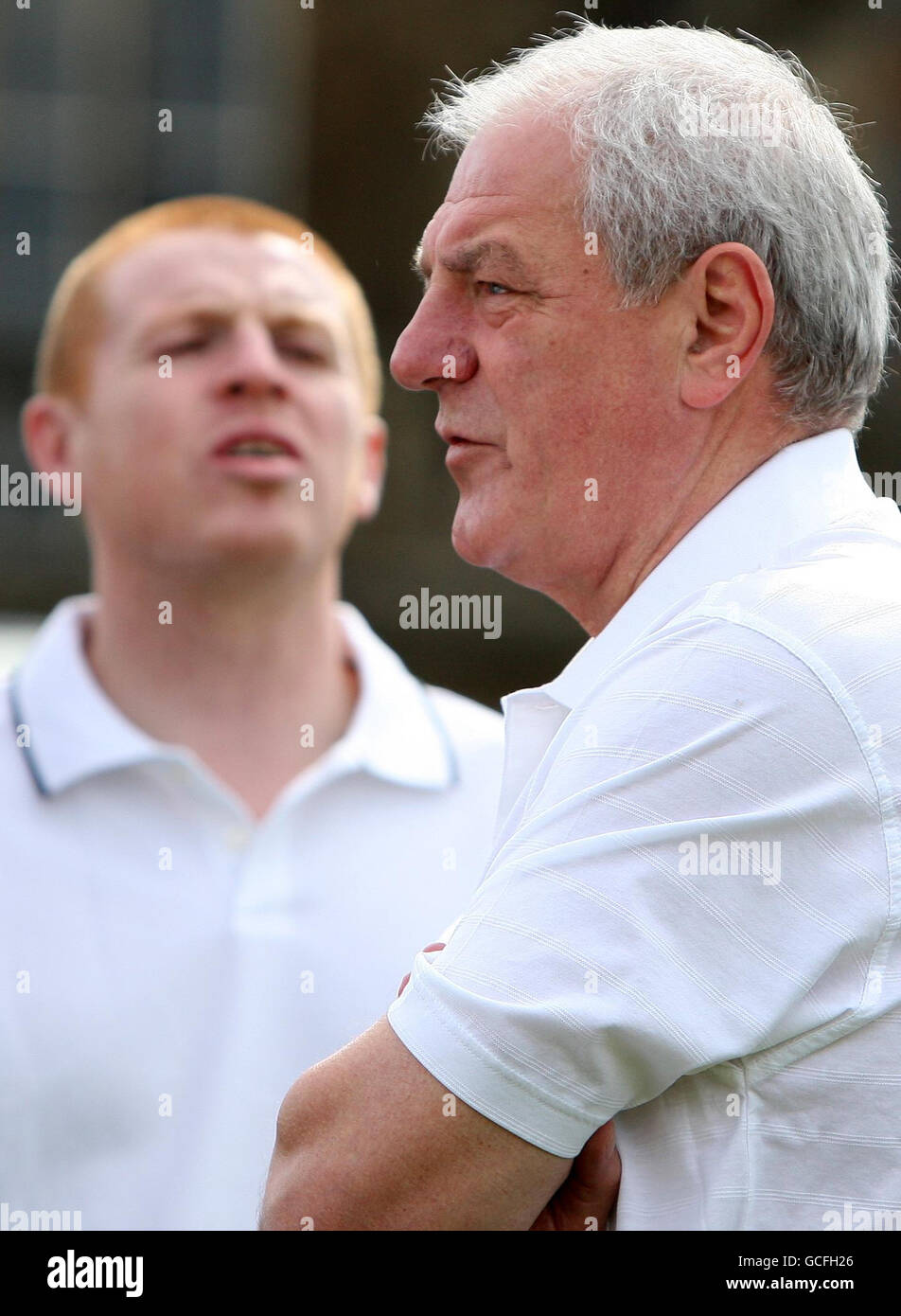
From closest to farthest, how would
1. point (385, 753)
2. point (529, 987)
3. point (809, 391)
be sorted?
point (529, 987)
point (809, 391)
point (385, 753)

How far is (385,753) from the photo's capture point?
3.13m

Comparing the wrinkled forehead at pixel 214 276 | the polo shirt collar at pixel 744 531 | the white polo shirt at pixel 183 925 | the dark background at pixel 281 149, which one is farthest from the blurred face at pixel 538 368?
the dark background at pixel 281 149

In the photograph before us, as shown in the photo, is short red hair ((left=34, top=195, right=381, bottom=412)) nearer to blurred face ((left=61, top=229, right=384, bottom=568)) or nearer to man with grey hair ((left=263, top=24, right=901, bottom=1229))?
blurred face ((left=61, top=229, right=384, bottom=568))

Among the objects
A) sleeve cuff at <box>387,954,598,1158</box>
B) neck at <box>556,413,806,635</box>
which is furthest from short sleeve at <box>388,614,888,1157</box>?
neck at <box>556,413,806,635</box>

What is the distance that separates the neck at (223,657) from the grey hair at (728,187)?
159 centimetres

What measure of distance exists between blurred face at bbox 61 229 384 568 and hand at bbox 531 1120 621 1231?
78.0 inches

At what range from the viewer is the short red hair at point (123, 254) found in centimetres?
339

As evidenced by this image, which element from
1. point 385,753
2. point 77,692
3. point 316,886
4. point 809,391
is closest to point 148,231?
point 77,692

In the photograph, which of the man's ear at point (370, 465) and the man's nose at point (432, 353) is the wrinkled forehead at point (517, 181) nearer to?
the man's nose at point (432, 353)

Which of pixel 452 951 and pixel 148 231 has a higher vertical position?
pixel 148 231

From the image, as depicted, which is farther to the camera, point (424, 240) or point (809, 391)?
point (424, 240)

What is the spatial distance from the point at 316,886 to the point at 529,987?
1660mm
